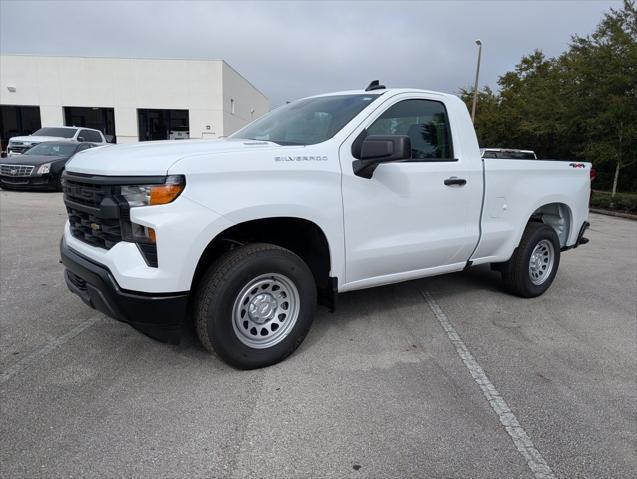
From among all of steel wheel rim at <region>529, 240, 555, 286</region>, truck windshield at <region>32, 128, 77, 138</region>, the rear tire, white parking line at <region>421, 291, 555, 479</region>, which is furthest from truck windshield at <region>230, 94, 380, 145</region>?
truck windshield at <region>32, 128, 77, 138</region>

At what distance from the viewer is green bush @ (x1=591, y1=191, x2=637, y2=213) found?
16984 millimetres

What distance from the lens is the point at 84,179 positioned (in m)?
3.25

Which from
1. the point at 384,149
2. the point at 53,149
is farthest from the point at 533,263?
the point at 53,149

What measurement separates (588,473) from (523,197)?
3.13 meters

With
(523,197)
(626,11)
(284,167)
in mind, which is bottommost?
(523,197)

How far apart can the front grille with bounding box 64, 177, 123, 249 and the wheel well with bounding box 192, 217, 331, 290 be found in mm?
626

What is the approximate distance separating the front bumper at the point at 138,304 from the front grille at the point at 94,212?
0.64 feet

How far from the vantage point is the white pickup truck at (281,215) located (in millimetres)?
3010

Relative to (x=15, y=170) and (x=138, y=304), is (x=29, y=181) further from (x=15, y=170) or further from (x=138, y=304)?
(x=138, y=304)

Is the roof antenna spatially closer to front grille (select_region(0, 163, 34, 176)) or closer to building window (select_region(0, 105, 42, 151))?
front grille (select_region(0, 163, 34, 176))

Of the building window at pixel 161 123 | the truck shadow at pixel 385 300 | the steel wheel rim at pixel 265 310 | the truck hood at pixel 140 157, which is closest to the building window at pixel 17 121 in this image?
the building window at pixel 161 123

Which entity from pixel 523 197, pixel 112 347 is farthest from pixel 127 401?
pixel 523 197

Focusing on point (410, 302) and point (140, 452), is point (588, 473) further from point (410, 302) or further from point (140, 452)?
point (410, 302)

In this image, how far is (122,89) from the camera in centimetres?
3559
